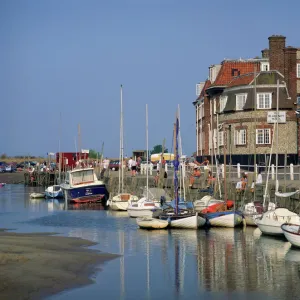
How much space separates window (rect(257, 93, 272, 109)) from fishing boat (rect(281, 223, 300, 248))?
122 ft

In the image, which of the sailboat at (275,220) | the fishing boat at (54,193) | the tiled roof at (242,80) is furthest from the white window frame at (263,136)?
the sailboat at (275,220)

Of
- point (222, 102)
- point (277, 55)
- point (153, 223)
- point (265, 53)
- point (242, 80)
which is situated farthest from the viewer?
point (265, 53)

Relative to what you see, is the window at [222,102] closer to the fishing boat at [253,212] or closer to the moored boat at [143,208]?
the moored boat at [143,208]

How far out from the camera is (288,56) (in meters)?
72.8

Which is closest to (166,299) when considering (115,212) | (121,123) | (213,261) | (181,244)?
(213,261)

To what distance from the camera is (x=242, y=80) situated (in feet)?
240

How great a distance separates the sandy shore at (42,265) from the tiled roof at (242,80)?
37573mm

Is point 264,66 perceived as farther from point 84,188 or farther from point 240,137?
point 84,188

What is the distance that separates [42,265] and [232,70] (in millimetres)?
52807

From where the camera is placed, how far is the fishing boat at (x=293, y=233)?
33094 millimetres

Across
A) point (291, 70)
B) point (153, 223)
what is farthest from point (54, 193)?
point (153, 223)

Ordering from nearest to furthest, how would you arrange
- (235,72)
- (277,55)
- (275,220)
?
(275,220)
(277,55)
(235,72)

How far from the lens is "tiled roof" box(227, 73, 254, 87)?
72375 millimetres

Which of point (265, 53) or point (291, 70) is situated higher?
point (265, 53)
